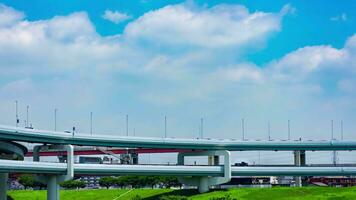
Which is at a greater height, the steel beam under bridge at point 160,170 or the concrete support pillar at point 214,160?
the concrete support pillar at point 214,160

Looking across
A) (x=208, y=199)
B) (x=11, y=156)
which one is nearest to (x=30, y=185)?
(x=11, y=156)

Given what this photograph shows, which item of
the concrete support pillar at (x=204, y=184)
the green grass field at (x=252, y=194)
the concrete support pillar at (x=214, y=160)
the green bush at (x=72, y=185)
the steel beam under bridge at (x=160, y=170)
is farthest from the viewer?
the green bush at (x=72, y=185)

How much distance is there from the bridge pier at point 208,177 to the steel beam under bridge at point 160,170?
47.8 inches

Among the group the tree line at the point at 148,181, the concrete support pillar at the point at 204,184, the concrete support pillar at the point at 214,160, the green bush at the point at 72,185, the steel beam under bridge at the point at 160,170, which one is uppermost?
the concrete support pillar at the point at 214,160

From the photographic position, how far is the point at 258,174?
11494 cm

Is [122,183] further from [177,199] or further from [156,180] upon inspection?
[177,199]

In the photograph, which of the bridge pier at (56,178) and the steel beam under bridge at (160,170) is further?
the bridge pier at (56,178)

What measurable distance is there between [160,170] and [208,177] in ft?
37.3

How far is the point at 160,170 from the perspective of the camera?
107188mm

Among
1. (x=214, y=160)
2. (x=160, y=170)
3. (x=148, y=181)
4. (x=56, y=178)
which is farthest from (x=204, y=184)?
(x=148, y=181)

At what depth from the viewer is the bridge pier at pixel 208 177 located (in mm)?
112312

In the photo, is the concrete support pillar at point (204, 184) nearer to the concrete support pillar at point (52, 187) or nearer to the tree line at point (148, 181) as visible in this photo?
the concrete support pillar at point (52, 187)

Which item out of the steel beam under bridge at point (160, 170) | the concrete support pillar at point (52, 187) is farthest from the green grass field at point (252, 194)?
the concrete support pillar at point (52, 187)

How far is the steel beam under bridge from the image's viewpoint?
86688 mm
